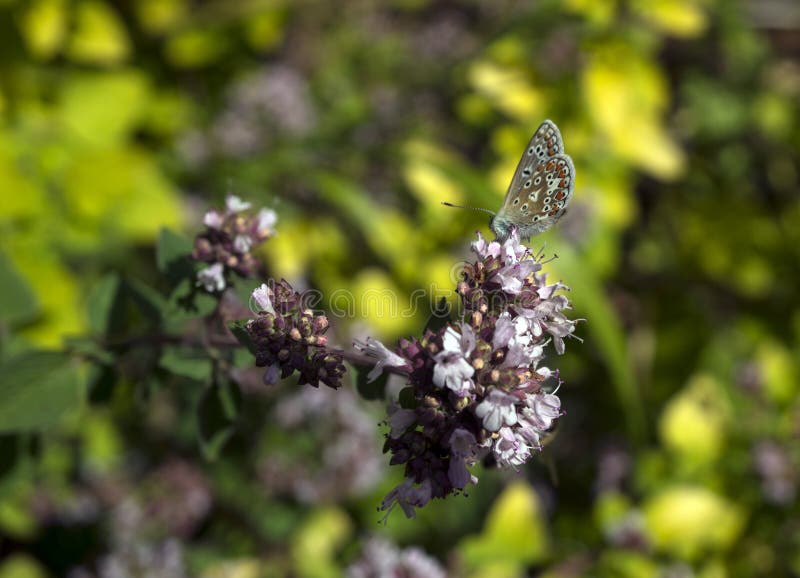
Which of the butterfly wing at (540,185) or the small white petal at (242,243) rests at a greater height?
the butterfly wing at (540,185)

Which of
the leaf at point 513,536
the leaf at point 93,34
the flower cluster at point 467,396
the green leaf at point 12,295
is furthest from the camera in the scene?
the leaf at point 93,34

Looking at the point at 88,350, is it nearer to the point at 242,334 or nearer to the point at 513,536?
the point at 242,334

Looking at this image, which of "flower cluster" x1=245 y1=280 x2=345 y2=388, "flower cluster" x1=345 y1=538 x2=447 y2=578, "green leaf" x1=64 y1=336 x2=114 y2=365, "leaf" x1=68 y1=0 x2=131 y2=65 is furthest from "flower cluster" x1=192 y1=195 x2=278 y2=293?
"leaf" x1=68 y1=0 x2=131 y2=65

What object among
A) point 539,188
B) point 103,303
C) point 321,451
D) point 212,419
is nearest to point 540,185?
point 539,188

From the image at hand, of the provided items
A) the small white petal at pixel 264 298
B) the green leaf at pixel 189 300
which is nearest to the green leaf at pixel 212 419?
the green leaf at pixel 189 300

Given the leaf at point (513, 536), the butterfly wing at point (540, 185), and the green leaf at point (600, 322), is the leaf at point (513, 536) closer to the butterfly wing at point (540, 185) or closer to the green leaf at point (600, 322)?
the green leaf at point (600, 322)
